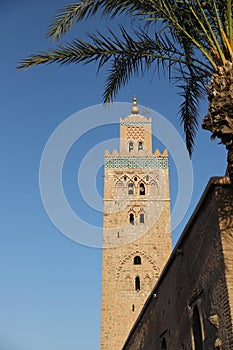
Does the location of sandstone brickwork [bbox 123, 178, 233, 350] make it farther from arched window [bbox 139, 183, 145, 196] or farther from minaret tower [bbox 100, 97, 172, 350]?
arched window [bbox 139, 183, 145, 196]

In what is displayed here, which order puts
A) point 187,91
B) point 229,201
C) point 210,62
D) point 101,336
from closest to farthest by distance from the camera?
point 210,62 → point 229,201 → point 187,91 → point 101,336

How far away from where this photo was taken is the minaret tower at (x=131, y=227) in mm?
21484

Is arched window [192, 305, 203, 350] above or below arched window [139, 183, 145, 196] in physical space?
below

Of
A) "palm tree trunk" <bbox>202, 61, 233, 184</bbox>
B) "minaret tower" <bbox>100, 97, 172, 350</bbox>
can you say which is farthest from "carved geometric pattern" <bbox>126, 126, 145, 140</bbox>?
"palm tree trunk" <bbox>202, 61, 233, 184</bbox>

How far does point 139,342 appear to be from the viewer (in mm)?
13969

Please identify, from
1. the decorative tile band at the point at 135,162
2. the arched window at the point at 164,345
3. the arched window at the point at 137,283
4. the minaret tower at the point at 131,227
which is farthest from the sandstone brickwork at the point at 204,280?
the decorative tile band at the point at 135,162

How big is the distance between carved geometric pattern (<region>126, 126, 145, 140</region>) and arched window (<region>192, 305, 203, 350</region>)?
780 inches

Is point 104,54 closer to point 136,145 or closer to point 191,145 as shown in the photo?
point 191,145

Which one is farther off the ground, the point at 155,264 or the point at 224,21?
the point at 224,21

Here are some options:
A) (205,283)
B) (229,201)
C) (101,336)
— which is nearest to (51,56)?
(229,201)

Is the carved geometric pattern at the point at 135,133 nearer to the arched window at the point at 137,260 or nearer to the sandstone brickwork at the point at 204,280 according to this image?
the arched window at the point at 137,260

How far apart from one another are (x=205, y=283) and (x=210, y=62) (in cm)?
344

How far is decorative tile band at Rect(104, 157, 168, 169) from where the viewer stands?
84.1ft

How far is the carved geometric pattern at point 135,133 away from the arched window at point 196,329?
19.8 m
